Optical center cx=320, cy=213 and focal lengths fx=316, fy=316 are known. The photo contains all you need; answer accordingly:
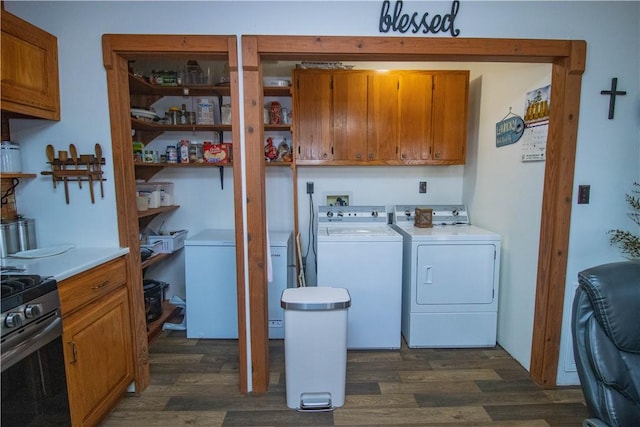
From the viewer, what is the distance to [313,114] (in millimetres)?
2664

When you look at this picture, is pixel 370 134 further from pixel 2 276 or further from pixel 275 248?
pixel 2 276

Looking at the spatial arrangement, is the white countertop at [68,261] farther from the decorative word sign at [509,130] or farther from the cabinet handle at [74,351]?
the decorative word sign at [509,130]

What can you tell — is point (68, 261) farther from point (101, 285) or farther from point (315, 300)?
point (315, 300)

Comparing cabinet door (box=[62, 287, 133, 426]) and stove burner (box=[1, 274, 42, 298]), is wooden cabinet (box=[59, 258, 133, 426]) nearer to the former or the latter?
cabinet door (box=[62, 287, 133, 426])

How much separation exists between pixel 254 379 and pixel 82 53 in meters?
2.12

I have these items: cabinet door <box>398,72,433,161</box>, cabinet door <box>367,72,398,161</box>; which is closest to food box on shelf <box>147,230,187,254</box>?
cabinet door <box>367,72,398,161</box>

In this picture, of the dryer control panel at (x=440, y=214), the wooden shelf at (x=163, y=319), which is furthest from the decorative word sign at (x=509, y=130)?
the wooden shelf at (x=163, y=319)

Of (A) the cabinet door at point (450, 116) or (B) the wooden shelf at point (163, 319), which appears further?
(A) the cabinet door at point (450, 116)

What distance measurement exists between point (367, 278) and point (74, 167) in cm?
200

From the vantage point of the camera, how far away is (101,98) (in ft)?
5.81

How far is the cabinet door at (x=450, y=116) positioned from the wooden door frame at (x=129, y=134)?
1.76 metres

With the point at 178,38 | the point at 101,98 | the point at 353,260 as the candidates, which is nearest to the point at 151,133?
the point at 101,98

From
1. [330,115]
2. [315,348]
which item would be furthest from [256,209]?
[330,115]

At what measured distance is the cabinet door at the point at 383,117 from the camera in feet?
8.74
